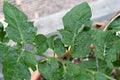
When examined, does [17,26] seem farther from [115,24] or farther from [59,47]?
[115,24]

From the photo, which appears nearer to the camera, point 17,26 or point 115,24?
point 17,26

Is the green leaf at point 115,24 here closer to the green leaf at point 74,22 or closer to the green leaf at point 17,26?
the green leaf at point 74,22

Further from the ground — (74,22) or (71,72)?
(74,22)

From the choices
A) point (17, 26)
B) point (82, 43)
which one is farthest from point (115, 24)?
point (17, 26)

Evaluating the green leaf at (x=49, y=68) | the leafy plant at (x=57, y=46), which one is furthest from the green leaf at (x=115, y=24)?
the green leaf at (x=49, y=68)
